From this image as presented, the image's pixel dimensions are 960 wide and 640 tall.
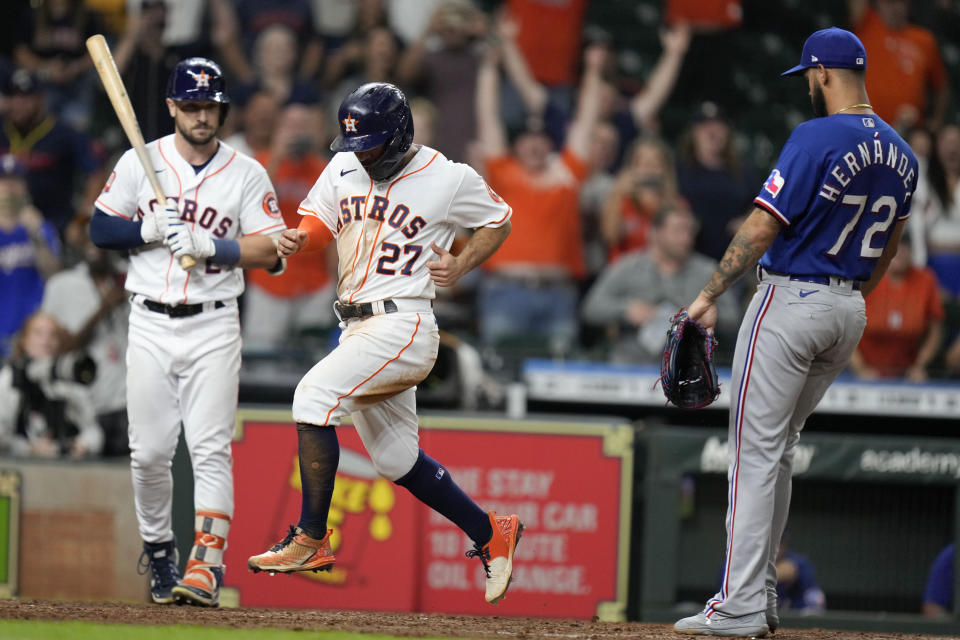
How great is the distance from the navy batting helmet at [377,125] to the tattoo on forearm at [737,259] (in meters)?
1.20

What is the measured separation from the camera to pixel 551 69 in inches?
384

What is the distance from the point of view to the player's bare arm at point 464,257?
178 inches

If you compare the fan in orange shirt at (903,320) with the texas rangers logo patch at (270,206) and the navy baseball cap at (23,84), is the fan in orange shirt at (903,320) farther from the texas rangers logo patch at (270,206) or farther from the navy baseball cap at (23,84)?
the navy baseball cap at (23,84)

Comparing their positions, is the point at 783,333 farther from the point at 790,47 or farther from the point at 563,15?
the point at 790,47

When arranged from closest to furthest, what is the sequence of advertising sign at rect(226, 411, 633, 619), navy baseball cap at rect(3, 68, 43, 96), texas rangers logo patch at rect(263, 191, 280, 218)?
texas rangers logo patch at rect(263, 191, 280, 218), advertising sign at rect(226, 411, 633, 619), navy baseball cap at rect(3, 68, 43, 96)

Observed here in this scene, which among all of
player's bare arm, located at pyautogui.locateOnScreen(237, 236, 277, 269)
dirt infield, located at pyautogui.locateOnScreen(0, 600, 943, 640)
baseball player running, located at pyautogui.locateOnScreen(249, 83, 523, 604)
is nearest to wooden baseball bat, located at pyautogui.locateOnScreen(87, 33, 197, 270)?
player's bare arm, located at pyautogui.locateOnScreen(237, 236, 277, 269)

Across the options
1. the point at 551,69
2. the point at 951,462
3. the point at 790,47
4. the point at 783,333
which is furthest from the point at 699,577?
the point at 790,47

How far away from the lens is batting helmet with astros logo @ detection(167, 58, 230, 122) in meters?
5.07

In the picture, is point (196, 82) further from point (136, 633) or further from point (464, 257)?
point (136, 633)

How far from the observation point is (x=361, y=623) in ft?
15.1

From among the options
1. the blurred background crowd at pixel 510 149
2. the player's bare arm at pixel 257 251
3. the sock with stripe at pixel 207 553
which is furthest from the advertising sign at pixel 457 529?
the player's bare arm at pixel 257 251

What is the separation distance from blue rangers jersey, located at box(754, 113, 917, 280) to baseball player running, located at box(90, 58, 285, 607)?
204cm

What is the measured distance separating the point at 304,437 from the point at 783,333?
166cm

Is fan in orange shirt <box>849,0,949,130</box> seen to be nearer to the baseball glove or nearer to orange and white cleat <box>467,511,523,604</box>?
the baseball glove
